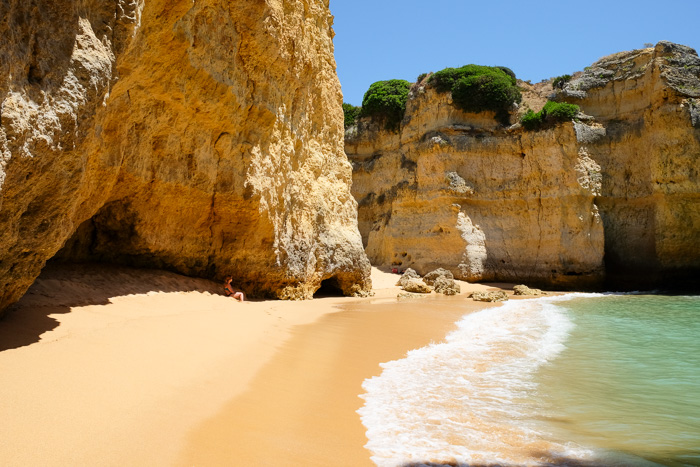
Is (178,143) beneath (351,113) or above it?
beneath

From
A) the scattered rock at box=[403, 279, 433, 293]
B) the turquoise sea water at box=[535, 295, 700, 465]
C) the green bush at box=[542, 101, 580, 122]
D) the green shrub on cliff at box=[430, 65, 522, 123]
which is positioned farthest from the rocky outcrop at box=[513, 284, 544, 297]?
the green shrub on cliff at box=[430, 65, 522, 123]

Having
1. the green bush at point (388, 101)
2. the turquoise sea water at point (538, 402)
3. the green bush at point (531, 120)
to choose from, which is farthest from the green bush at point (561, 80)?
the turquoise sea water at point (538, 402)

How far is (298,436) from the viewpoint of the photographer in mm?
3209

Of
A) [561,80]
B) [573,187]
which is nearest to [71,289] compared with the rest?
[573,187]

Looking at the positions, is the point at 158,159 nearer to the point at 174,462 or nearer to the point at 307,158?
the point at 307,158

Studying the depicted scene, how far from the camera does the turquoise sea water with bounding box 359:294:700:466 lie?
328cm

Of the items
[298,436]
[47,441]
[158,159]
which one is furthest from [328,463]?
[158,159]

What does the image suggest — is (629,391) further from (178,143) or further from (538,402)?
(178,143)

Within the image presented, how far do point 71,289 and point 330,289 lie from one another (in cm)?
1002

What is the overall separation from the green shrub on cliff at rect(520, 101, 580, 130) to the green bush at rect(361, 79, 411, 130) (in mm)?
7598

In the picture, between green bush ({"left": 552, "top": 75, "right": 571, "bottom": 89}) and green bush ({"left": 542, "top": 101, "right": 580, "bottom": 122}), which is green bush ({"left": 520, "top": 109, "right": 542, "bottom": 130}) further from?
green bush ({"left": 552, "top": 75, "right": 571, "bottom": 89})

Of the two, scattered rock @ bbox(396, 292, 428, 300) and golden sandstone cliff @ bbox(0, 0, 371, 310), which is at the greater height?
golden sandstone cliff @ bbox(0, 0, 371, 310)

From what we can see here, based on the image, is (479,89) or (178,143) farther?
(479,89)

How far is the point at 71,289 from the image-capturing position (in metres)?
6.51
